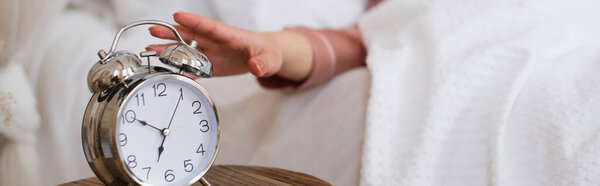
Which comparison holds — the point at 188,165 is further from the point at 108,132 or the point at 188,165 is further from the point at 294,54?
the point at 294,54

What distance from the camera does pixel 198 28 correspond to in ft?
1.87

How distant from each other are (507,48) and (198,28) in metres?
0.40

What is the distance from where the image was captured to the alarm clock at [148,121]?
42 cm

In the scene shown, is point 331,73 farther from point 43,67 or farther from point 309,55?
point 43,67

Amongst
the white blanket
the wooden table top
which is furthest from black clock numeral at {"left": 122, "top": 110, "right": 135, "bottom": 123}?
the white blanket

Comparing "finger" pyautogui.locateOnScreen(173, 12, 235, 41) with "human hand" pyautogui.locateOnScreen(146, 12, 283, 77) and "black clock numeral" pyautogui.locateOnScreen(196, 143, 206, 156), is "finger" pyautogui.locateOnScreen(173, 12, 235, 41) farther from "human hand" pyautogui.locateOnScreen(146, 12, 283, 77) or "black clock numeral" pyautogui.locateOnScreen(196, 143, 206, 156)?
"black clock numeral" pyautogui.locateOnScreen(196, 143, 206, 156)

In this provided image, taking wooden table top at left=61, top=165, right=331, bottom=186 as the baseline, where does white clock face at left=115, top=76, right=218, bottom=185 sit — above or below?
above

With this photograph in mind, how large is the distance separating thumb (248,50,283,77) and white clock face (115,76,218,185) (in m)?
0.12

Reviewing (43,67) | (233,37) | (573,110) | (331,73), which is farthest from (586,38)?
(43,67)

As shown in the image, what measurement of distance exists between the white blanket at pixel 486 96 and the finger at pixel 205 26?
0.71 feet

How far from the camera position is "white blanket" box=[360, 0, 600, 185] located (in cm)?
55

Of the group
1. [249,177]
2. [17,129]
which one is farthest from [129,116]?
[17,129]

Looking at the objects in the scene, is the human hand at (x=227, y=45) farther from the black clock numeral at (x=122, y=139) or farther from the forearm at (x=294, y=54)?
the black clock numeral at (x=122, y=139)

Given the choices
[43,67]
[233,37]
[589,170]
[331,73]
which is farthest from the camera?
[331,73]
